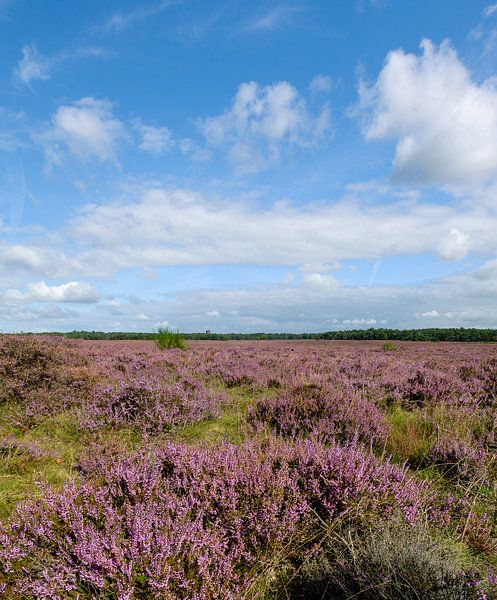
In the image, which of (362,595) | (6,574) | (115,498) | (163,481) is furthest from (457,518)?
(6,574)

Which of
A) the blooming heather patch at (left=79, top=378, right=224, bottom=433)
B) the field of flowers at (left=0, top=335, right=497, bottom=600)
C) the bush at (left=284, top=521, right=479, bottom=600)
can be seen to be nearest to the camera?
the bush at (left=284, top=521, right=479, bottom=600)

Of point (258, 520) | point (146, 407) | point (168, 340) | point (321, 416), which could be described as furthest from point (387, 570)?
point (168, 340)

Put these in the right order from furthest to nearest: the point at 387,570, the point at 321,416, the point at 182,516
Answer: the point at 321,416
the point at 182,516
the point at 387,570

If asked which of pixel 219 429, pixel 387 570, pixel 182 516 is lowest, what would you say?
pixel 219 429

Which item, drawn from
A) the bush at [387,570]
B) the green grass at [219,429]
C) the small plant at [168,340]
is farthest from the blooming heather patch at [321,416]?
the small plant at [168,340]

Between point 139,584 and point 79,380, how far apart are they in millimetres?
5889

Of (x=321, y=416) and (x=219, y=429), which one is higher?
(x=321, y=416)

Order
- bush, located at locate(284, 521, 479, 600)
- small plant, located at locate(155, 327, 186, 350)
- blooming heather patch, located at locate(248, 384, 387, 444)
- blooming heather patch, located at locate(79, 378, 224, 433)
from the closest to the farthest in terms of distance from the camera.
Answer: bush, located at locate(284, 521, 479, 600), blooming heather patch, located at locate(248, 384, 387, 444), blooming heather patch, located at locate(79, 378, 224, 433), small plant, located at locate(155, 327, 186, 350)

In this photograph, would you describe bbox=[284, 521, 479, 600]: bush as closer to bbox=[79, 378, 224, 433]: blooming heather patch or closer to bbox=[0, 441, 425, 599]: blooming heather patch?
bbox=[0, 441, 425, 599]: blooming heather patch

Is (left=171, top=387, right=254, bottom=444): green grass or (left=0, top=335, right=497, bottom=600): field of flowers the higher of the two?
(left=0, top=335, right=497, bottom=600): field of flowers

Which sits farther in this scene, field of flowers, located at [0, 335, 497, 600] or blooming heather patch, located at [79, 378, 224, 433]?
blooming heather patch, located at [79, 378, 224, 433]

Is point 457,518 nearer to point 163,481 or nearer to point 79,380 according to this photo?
point 163,481

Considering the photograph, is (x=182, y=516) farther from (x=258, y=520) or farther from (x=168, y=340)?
(x=168, y=340)

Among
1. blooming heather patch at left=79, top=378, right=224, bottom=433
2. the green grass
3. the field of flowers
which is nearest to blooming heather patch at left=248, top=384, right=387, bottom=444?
the field of flowers
